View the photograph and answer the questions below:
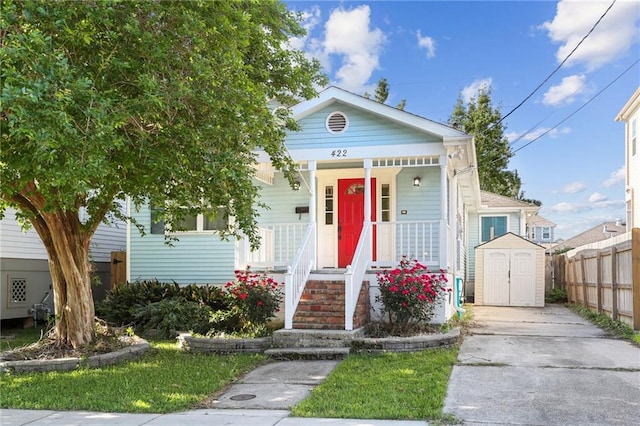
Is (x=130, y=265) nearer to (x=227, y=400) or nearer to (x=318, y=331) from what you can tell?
(x=318, y=331)

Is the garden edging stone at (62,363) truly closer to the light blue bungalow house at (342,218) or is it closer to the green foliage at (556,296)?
the light blue bungalow house at (342,218)

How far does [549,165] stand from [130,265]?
74.4 feet

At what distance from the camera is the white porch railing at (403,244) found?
35.0 feet

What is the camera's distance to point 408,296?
8742 mm

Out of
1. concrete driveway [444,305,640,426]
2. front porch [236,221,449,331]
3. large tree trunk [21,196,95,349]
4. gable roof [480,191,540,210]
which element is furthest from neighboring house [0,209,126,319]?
gable roof [480,191,540,210]

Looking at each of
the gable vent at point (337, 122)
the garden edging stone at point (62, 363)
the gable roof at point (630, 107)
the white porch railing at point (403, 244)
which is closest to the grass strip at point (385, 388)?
the white porch railing at point (403, 244)

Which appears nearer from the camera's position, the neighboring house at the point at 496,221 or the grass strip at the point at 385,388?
the grass strip at the point at 385,388

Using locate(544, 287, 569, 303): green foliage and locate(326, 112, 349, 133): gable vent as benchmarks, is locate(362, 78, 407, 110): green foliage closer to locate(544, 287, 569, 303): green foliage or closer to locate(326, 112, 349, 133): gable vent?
locate(544, 287, 569, 303): green foliage

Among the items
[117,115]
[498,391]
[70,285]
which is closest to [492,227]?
[498,391]

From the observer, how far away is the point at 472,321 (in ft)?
38.5

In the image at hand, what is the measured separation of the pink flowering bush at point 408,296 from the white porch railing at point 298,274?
1443 mm

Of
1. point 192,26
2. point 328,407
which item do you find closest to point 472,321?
point 328,407

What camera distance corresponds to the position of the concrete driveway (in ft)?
16.2

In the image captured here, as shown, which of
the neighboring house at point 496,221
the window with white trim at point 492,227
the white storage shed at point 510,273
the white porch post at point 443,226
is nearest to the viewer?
the white porch post at point 443,226
